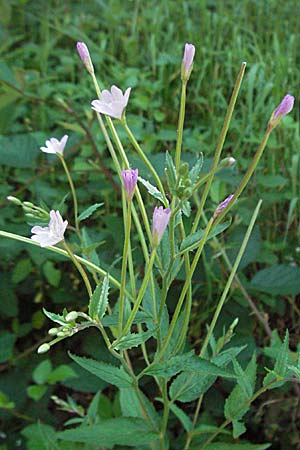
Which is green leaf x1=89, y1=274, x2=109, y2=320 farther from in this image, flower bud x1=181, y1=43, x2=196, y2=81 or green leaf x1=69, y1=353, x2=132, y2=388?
flower bud x1=181, y1=43, x2=196, y2=81

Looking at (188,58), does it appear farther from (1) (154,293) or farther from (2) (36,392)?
(2) (36,392)

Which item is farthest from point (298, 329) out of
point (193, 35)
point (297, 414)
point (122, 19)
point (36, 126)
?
point (122, 19)

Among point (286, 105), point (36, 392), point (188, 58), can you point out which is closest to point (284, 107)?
point (286, 105)

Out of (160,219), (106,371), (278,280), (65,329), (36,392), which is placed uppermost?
(160,219)

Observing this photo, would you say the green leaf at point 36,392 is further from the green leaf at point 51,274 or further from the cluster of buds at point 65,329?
the cluster of buds at point 65,329

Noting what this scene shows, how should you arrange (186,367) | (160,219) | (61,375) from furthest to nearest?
(61,375) < (186,367) < (160,219)

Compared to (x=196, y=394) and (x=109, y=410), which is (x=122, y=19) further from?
(x=196, y=394)

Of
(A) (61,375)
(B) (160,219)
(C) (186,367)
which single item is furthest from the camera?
(A) (61,375)

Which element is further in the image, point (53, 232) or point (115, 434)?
point (115, 434)
